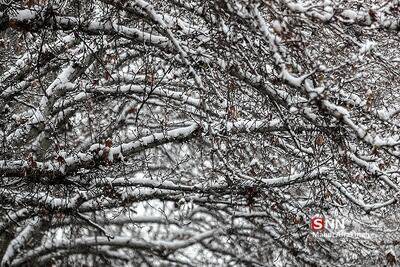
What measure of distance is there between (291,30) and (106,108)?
22.2ft

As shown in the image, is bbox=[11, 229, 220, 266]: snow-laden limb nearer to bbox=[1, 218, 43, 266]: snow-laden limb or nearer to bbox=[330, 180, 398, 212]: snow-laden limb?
bbox=[1, 218, 43, 266]: snow-laden limb

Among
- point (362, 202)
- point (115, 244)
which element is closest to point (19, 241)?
point (115, 244)

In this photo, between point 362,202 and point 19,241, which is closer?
point 362,202

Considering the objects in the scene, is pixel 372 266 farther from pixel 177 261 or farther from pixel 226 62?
pixel 226 62

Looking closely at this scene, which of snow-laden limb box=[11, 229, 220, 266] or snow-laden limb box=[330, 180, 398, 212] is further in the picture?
snow-laden limb box=[11, 229, 220, 266]

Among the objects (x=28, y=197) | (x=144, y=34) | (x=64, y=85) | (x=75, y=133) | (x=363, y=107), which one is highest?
(x=75, y=133)

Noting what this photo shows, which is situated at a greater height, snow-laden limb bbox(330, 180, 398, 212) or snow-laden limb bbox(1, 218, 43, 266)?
snow-laden limb bbox(1, 218, 43, 266)

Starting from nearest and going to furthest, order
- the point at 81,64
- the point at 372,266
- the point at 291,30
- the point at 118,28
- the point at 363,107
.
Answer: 1. the point at 291,30
2. the point at 363,107
3. the point at 118,28
4. the point at 81,64
5. the point at 372,266

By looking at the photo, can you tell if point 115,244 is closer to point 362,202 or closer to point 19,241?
point 19,241

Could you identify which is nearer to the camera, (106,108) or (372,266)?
(372,266)

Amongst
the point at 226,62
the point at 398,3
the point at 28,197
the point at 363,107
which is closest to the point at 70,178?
the point at 28,197

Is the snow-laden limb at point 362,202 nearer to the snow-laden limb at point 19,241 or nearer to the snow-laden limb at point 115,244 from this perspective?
the snow-laden limb at point 115,244

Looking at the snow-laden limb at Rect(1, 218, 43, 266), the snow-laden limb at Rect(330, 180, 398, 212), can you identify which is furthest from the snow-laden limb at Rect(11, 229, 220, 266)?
the snow-laden limb at Rect(330, 180, 398, 212)

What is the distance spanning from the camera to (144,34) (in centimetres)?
516
